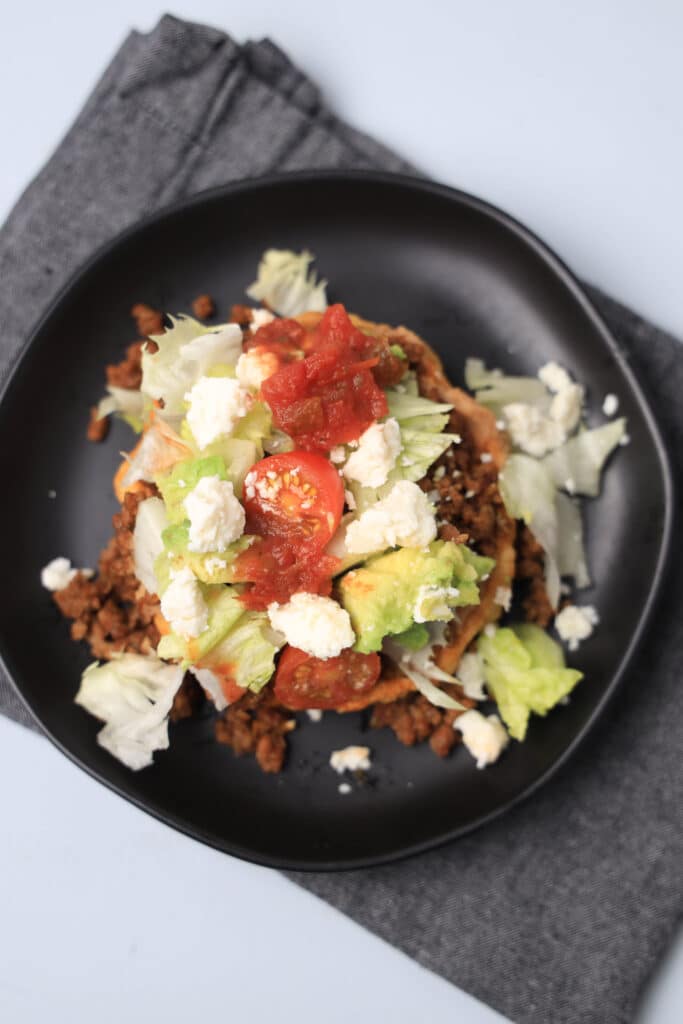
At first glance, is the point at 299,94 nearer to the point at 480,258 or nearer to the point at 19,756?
the point at 480,258

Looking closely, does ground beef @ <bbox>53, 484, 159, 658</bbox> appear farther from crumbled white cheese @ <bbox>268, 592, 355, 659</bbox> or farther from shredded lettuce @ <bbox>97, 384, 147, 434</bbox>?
crumbled white cheese @ <bbox>268, 592, 355, 659</bbox>

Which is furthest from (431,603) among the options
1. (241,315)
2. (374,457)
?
(241,315)

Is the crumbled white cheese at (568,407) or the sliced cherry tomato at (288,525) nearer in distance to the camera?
the sliced cherry tomato at (288,525)

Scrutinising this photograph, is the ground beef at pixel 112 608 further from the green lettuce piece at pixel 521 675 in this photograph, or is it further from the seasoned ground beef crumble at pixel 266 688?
the green lettuce piece at pixel 521 675

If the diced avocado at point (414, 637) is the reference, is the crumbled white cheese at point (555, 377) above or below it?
above

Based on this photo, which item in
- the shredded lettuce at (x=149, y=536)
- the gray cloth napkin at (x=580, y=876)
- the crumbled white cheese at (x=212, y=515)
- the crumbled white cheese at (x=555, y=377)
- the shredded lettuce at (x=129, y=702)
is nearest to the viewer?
the crumbled white cheese at (x=212, y=515)

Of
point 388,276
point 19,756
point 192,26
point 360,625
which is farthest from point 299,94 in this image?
point 19,756

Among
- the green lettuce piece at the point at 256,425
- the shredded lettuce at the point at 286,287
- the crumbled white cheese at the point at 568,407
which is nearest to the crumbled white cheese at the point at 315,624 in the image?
the green lettuce piece at the point at 256,425
